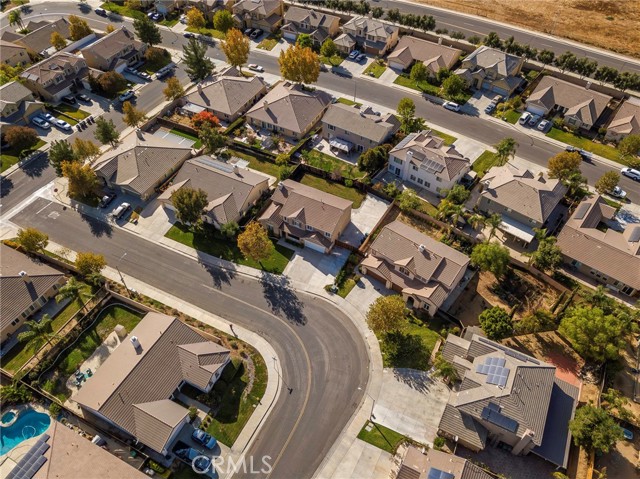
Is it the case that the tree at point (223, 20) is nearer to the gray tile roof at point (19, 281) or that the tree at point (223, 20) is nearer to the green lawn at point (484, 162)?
the green lawn at point (484, 162)

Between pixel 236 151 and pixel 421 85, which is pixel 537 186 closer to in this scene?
pixel 421 85

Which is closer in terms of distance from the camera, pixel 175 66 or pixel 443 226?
pixel 443 226

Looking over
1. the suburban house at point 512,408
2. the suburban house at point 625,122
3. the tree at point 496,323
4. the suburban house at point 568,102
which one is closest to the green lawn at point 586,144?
the suburban house at point 625,122

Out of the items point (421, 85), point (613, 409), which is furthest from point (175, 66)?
point (613, 409)

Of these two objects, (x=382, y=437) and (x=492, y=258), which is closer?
(x=382, y=437)

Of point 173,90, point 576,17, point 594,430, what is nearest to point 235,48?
point 173,90

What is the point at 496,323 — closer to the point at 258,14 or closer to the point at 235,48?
the point at 235,48
